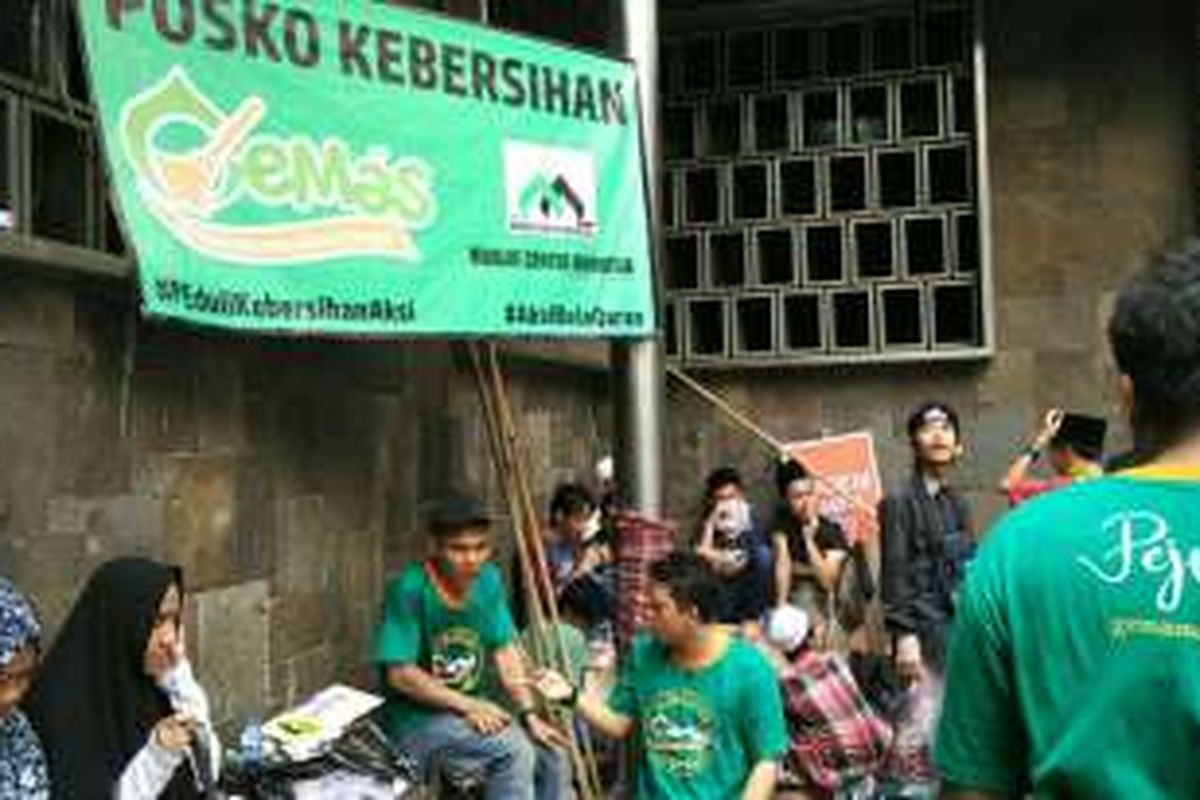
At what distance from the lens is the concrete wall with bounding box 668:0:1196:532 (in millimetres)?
10250

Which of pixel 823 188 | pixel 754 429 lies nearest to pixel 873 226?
pixel 823 188

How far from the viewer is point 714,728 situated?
14.3 feet

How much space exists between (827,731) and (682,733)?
1157 mm

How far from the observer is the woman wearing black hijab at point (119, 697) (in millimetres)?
4211

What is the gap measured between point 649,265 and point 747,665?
8.75 feet

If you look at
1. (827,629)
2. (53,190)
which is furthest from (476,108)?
(827,629)

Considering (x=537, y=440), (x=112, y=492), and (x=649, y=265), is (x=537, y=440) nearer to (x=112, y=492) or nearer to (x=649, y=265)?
(x=649, y=265)

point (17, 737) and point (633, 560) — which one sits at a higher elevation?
point (633, 560)

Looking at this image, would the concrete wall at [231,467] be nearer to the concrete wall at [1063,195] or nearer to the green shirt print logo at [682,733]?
the green shirt print logo at [682,733]

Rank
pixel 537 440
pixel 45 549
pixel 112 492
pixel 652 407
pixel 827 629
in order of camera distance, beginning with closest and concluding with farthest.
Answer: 1. pixel 45 549
2. pixel 112 492
3. pixel 652 407
4. pixel 827 629
5. pixel 537 440

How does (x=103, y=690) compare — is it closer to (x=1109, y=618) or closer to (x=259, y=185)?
(x=259, y=185)

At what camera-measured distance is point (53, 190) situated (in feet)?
18.2

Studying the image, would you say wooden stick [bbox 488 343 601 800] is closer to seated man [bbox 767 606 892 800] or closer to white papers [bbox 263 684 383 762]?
white papers [bbox 263 684 383 762]

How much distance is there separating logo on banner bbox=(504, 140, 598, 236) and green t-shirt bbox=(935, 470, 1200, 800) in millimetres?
4247
